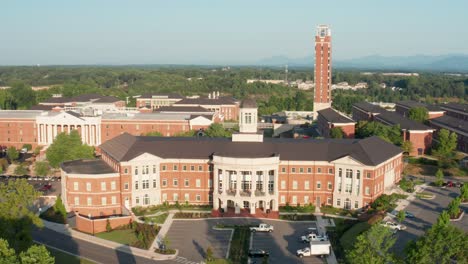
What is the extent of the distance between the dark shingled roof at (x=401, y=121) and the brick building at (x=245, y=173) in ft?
116

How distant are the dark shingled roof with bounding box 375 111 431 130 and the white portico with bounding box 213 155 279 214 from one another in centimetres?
4782

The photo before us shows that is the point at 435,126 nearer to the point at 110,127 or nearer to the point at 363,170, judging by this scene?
the point at 363,170

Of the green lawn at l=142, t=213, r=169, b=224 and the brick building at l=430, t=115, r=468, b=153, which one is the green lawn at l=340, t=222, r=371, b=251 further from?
the brick building at l=430, t=115, r=468, b=153

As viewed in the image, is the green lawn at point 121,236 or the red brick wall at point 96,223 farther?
the red brick wall at point 96,223

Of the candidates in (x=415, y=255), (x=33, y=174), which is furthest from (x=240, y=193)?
(x=33, y=174)

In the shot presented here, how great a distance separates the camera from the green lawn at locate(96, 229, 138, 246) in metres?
55.8

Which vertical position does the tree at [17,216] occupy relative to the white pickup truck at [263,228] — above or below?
above

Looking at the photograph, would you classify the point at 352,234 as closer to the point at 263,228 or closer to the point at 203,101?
the point at 263,228

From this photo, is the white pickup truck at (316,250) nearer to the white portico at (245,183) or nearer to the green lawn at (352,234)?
the green lawn at (352,234)

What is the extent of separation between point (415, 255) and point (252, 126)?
113 ft

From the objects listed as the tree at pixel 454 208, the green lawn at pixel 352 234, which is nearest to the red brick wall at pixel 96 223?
the green lawn at pixel 352 234

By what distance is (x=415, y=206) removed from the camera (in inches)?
2591

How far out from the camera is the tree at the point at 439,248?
38.3 metres

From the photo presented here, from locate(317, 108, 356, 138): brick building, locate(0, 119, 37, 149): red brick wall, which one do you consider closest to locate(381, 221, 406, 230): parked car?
locate(317, 108, 356, 138): brick building
